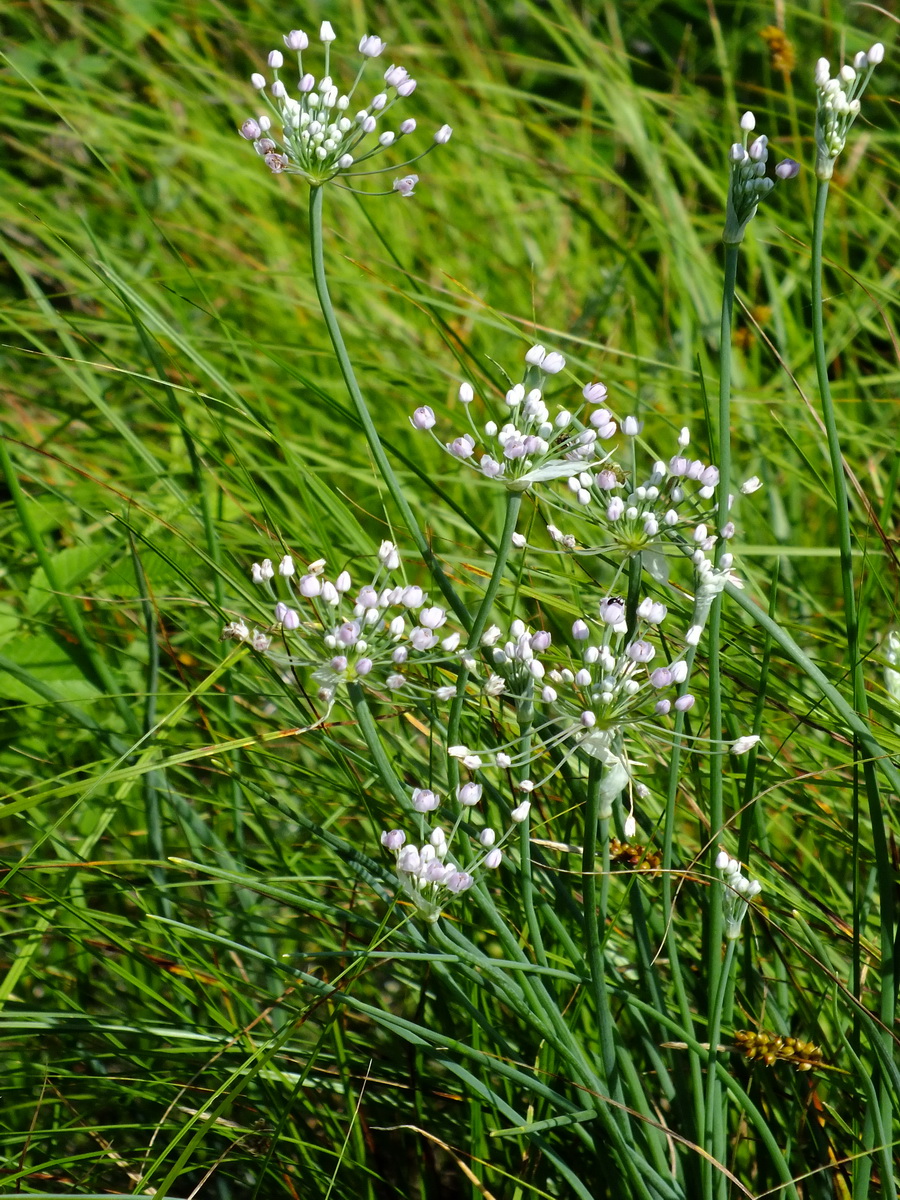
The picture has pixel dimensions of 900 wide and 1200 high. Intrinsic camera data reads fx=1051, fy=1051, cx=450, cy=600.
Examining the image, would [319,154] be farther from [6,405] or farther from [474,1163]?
[6,405]

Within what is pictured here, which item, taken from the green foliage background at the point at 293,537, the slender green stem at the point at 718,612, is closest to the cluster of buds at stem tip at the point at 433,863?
the green foliage background at the point at 293,537

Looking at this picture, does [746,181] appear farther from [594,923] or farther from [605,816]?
[594,923]

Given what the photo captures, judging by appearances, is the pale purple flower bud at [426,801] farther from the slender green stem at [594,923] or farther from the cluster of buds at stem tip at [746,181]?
the cluster of buds at stem tip at [746,181]

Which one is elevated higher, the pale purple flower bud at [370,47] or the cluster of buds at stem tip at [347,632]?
the pale purple flower bud at [370,47]

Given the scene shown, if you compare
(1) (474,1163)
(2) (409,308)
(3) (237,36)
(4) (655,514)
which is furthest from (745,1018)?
(3) (237,36)

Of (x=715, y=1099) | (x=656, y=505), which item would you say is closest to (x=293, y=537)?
(x=656, y=505)

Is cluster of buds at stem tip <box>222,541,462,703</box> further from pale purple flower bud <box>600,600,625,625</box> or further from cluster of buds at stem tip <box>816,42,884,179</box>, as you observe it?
cluster of buds at stem tip <box>816,42,884,179</box>
